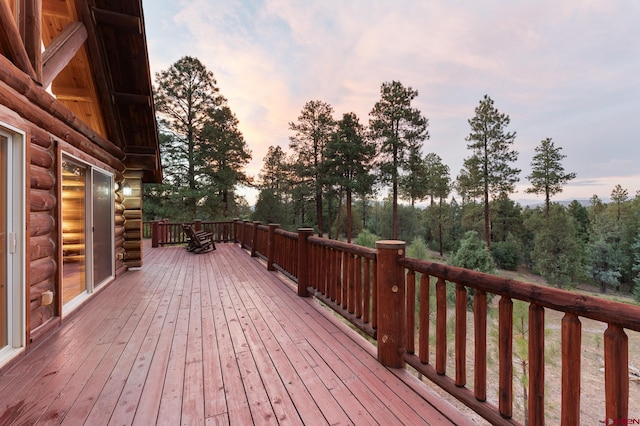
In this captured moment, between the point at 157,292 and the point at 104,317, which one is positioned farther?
the point at 157,292

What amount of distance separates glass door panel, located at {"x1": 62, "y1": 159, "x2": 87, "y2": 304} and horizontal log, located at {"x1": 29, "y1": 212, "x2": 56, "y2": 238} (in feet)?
2.31

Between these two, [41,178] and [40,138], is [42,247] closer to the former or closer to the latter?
[41,178]

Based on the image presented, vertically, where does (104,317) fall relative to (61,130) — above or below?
below

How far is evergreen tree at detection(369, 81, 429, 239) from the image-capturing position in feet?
64.3

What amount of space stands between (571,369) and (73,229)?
526 cm

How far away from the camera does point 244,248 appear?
9.27 m

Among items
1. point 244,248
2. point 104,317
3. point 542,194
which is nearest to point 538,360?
point 104,317

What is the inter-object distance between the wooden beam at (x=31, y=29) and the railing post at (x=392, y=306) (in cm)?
385

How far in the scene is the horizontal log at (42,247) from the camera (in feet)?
8.67

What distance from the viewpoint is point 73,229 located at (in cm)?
385

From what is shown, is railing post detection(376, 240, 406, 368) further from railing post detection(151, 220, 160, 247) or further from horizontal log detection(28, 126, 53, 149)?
railing post detection(151, 220, 160, 247)

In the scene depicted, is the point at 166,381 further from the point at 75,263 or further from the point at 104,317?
the point at 75,263

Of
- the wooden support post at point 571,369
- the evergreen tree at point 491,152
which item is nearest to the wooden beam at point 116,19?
the wooden support post at point 571,369

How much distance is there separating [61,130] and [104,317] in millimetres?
2272
